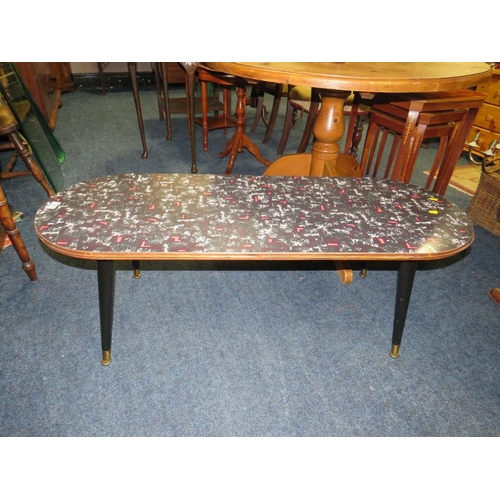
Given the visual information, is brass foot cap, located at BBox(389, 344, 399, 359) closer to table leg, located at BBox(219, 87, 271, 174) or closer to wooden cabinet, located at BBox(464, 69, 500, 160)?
table leg, located at BBox(219, 87, 271, 174)

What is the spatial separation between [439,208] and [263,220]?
2.01 feet

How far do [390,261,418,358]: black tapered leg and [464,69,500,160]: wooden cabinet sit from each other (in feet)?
7.06

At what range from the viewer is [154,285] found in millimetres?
1700

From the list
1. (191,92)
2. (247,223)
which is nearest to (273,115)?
(191,92)

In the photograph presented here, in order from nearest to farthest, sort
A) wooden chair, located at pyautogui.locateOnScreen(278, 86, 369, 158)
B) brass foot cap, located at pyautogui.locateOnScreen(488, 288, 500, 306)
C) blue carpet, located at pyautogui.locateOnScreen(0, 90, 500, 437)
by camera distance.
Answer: blue carpet, located at pyautogui.locateOnScreen(0, 90, 500, 437), brass foot cap, located at pyautogui.locateOnScreen(488, 288, 500, 306), wooden chair, located at pyautogui.locateOnScreen(278, 86, 369, 158)

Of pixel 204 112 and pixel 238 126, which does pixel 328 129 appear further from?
pixel 204 112

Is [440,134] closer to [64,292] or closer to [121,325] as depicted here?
[121,325]

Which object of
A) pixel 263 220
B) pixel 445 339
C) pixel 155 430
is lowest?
pixel 155 430

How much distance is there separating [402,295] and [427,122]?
1.02 m

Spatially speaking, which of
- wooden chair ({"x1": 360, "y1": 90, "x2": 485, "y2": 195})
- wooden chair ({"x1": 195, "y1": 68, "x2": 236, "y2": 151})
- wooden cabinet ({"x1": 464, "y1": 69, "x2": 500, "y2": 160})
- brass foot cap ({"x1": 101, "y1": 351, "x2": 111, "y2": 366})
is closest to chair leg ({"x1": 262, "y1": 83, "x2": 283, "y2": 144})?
wooden chair ({"x1": 195, "y1": 68, "x2": 236, "y2": 151})

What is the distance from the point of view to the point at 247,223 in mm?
1148

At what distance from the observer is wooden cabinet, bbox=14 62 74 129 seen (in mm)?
2867

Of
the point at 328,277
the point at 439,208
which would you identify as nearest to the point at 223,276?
the point at 328,277
